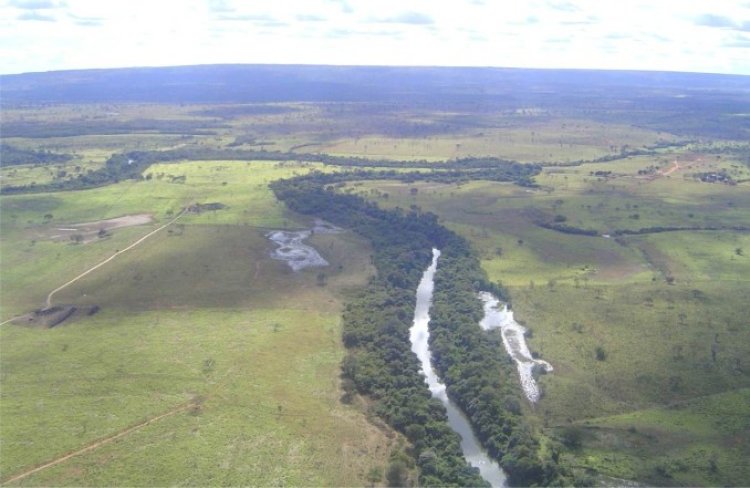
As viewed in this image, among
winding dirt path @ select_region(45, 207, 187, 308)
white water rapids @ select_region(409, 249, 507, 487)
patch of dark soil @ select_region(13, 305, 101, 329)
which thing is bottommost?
white water rapids @ select_region(409, 249, 507, 487)

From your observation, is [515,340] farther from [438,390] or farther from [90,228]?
[90,228]

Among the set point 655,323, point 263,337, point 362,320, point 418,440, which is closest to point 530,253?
point 655,323

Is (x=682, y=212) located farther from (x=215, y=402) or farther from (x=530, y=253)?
(x=215, y=402)

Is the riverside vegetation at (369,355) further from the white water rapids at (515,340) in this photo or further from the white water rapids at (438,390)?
the white water rapids at (438,390)

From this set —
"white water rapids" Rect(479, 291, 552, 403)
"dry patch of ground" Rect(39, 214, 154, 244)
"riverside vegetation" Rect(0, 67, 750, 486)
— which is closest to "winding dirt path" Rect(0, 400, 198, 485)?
"riverside vegetation" Rect(0, 67, 750, 486)

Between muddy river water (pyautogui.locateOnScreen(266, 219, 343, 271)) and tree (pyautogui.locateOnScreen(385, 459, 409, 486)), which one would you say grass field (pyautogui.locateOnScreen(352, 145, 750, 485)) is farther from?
muddy river water (pyautogui.locateOnScreen(266, 219, 343, 271))
